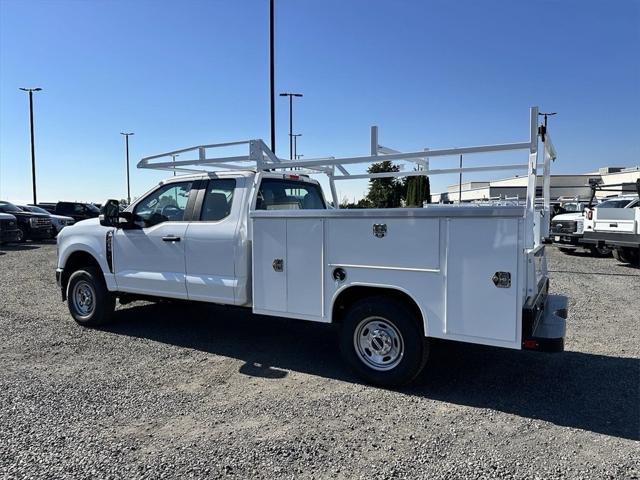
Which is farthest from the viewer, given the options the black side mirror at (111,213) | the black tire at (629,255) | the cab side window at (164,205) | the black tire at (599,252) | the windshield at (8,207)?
the windshield at (8,207)

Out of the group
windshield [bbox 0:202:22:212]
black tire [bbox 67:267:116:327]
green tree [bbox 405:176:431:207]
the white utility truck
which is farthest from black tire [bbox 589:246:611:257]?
windshield [bbox 0:202:22:212]

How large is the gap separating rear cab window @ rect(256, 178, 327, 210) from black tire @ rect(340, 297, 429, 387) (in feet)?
5.72

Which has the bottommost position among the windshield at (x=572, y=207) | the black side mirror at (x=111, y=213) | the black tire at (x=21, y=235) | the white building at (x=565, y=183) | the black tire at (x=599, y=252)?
the black tire at (x=599, y=252)

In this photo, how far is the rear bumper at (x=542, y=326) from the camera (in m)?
3.98

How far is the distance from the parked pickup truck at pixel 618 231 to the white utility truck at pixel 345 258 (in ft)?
31.9

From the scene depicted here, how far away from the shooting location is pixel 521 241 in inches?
152

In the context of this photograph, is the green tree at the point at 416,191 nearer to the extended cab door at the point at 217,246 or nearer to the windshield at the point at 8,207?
the extended cab door at the point at 217,246

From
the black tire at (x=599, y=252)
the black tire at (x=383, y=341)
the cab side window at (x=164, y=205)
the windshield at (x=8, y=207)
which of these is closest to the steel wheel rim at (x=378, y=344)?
the black tire at (x=383, y=341)

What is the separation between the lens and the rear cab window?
5.75m

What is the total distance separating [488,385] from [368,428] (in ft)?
4.93

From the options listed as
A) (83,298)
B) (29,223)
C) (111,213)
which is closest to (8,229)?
(29,223)

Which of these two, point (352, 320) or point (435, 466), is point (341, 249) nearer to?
point (352, 320)

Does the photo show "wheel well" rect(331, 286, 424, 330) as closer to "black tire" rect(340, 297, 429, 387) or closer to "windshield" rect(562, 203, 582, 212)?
"black tire" rect(340, 297, 429, 387)

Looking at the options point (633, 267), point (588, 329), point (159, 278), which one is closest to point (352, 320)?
point (159, 278)
